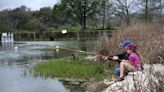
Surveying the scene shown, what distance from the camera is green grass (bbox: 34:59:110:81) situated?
54.8 ft

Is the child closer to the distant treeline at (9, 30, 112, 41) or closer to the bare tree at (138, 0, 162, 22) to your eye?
the bare tree at (138, 0, 162, 22)

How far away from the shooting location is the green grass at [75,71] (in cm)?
1670

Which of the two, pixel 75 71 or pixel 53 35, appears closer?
pixel 75 71

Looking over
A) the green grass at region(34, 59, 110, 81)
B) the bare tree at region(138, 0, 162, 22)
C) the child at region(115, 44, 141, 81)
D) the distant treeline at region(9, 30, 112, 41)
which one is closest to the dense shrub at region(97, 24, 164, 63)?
the green grass at region(34, 59, 110, 81)

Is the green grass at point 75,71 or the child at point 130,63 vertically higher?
the child at point 130,63

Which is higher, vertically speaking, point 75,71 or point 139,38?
point 139,38

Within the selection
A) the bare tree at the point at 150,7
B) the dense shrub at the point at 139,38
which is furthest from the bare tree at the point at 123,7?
the dense shrub at the point at 139,38

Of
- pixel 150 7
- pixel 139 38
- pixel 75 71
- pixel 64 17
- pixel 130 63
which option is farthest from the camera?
pixel 64 17

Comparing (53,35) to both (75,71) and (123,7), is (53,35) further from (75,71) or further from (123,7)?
(75,71)

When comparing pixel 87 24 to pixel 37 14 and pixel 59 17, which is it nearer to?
pixel 59 17

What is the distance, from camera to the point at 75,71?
17.8m

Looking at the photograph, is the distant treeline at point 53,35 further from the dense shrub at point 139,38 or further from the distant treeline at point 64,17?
the dense shrub at point 139,38

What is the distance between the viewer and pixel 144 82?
7.24 metres

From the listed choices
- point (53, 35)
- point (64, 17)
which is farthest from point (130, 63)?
point (64, 17)
